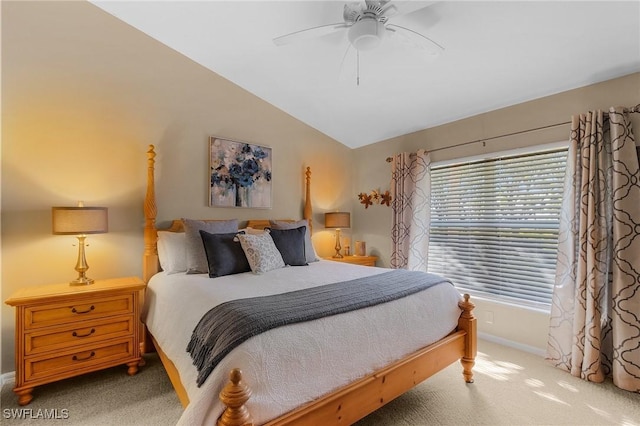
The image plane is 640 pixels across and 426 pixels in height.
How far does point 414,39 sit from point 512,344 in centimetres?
287

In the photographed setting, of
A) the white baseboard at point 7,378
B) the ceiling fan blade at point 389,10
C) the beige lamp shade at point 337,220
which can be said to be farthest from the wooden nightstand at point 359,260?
the white baseboard at point 7,378

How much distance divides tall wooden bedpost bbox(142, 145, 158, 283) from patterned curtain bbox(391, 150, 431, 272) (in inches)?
108

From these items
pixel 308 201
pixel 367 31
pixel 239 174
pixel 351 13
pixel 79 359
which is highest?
pixel 351 13

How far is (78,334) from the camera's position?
2.13m

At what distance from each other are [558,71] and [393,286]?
2256mm

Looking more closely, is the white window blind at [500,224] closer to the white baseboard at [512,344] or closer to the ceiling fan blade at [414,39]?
the white baseboard at [512,344]

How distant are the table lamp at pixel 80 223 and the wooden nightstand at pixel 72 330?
16 cm

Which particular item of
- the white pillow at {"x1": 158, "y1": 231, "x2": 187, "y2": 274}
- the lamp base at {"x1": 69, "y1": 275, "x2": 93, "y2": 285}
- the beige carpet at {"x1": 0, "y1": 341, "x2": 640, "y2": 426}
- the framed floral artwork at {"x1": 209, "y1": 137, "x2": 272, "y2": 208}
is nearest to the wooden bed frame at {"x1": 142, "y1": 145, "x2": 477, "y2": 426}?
the white pillow at {"x1": 158, "y1": 231, "x2": 187, "y2": 274}

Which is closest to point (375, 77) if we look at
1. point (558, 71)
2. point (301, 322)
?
point (558, 71)

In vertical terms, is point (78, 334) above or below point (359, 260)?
below

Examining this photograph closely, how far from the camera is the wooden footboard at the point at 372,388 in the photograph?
3.62 feet

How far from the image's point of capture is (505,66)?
2.51 meters

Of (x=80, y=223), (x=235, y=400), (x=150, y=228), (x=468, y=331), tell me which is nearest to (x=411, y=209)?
(x=468, y=331)

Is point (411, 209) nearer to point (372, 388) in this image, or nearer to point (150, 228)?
point (372, 388)
